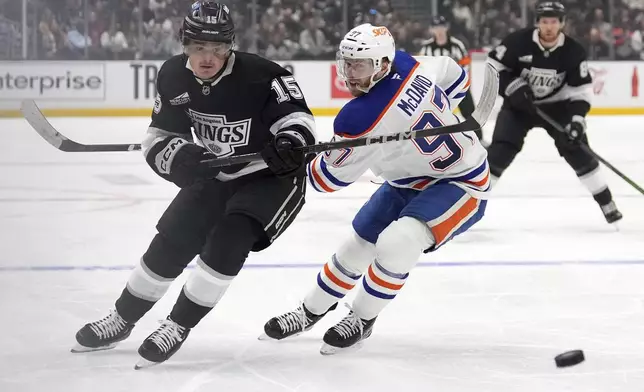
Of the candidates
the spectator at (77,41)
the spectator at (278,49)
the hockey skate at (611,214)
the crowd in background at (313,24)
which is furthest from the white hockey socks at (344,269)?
the spectator at (278,49)

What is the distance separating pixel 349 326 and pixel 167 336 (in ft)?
1.64

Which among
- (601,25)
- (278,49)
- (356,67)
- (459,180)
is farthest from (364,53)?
(601,25)

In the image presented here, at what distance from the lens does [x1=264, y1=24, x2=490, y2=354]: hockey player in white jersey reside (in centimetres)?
265

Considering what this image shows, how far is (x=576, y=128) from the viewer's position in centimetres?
461

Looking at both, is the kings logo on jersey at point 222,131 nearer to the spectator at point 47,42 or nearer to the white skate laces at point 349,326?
the white skate laces at point 349,326

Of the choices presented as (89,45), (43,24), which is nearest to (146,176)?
(43,24)

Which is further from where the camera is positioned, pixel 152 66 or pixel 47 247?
pixel 152 66

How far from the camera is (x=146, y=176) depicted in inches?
252

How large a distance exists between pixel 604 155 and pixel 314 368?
17.4 feet

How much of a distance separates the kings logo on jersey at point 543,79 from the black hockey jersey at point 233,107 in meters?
2.43

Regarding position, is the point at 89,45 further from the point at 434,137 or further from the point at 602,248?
the point at 434,137

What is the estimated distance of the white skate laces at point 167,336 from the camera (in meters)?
2.55

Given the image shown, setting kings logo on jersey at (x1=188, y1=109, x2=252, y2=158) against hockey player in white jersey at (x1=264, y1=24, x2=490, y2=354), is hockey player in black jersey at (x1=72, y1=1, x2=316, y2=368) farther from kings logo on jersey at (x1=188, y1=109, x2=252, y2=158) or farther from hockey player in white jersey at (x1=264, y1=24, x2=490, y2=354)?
hockey player in white jersey at (x1=264, y1=24, x2=490, y2=354)

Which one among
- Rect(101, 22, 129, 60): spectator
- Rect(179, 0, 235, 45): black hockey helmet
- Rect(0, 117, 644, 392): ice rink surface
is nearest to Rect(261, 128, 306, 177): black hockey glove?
Rect(179, 0, 235, 45): black hockey helmet
